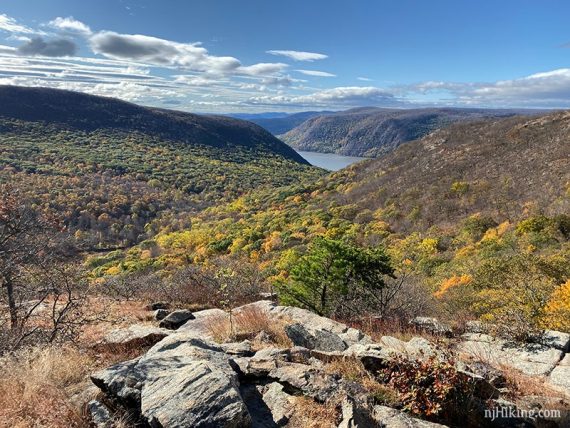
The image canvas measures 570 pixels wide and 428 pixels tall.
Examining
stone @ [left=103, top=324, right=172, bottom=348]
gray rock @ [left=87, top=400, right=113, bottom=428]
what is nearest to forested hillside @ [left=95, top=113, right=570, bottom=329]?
stone @ [left=103, top=324, right=172, bottom=348]

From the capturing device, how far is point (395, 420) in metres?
4.00

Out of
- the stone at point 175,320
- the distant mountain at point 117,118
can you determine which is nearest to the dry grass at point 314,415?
the stone at point 175,320

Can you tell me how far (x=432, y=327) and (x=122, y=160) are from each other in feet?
292

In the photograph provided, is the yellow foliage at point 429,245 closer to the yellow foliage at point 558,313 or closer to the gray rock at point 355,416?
the yellow foliage at point 558,313

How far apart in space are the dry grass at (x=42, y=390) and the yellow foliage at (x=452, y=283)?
38.8ft

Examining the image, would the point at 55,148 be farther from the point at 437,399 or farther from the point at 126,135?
the point at 437,399

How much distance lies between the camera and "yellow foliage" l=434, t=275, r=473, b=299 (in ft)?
46.3

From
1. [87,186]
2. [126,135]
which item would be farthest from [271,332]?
[126,135]

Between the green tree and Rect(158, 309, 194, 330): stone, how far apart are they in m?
2.75

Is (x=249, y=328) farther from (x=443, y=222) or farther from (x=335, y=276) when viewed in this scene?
(x=443, y=222)

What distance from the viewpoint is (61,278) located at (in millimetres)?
7129

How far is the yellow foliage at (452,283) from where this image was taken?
14.1 metres

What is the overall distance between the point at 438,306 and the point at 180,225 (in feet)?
156

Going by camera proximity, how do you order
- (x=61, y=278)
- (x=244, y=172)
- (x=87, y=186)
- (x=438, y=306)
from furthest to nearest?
(x=244, y=172) → (x=87, y=186) → (x=438, y=306) → (x=61, y=278)
